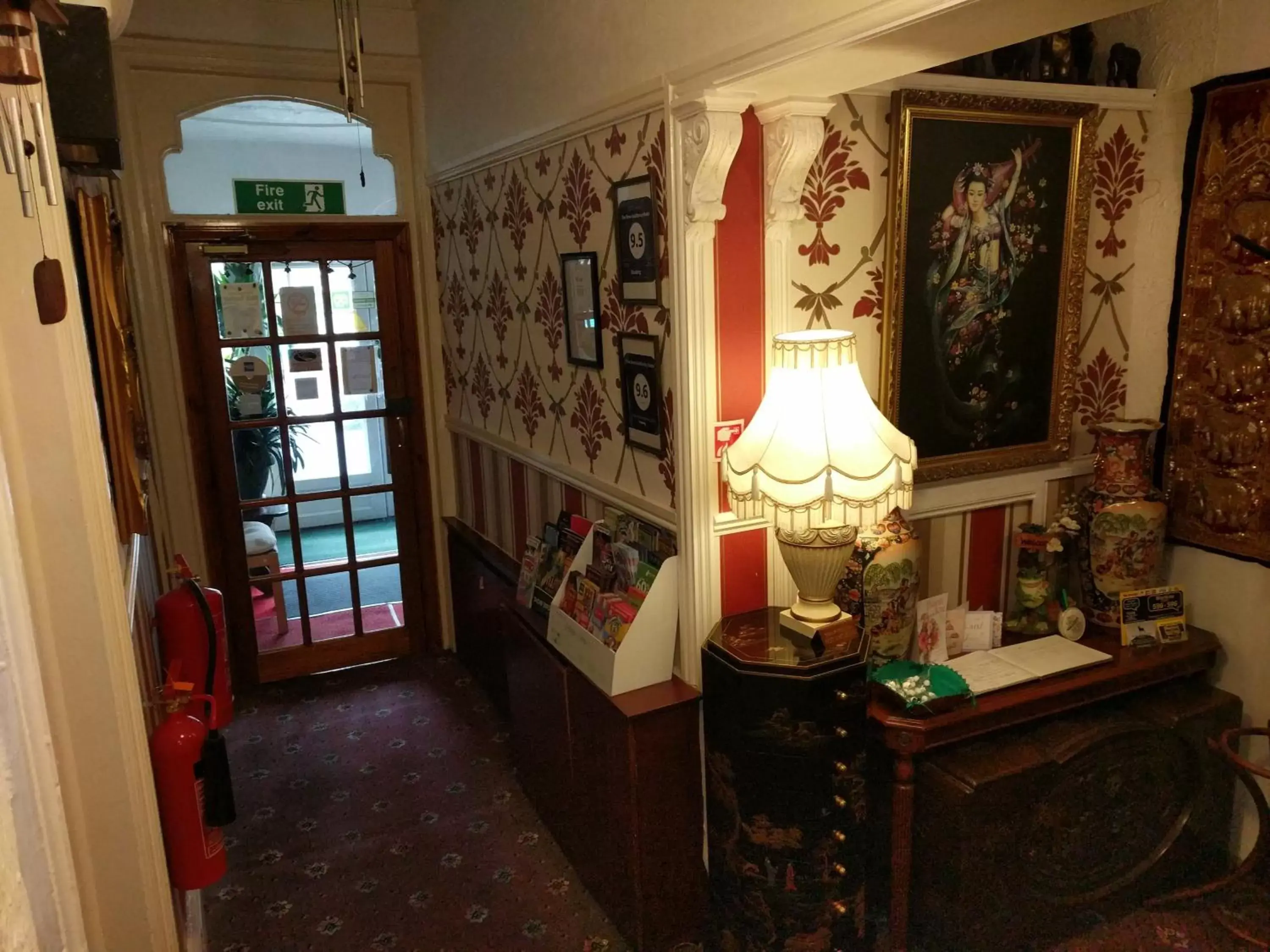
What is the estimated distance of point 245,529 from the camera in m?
3.85

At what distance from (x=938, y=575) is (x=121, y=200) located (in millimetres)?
3090

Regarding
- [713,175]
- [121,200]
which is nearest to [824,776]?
[713,175]

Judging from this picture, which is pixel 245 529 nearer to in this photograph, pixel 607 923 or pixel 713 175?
pixel 607 923

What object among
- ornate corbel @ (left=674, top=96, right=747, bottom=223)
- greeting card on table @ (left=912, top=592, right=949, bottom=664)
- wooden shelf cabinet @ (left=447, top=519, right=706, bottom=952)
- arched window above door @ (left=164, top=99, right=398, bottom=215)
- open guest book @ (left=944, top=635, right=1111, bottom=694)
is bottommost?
wooden shelf cabinet @ (left=447, top=519, right=706, bottom=952)

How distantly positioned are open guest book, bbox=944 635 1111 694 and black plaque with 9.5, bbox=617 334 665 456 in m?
0.93

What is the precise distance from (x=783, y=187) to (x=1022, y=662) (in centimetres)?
131

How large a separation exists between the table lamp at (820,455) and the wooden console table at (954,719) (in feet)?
1.36

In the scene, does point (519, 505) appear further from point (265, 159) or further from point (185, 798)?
point (265, 159)

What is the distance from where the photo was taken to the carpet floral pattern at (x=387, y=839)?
2.45 meters

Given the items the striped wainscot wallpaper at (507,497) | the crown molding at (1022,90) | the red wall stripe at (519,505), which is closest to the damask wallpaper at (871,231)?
the crown molding at (1022,90)

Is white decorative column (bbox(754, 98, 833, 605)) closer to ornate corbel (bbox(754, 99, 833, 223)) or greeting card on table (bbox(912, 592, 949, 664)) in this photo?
ornate corbel (bbox(754, 99, 833, 223))

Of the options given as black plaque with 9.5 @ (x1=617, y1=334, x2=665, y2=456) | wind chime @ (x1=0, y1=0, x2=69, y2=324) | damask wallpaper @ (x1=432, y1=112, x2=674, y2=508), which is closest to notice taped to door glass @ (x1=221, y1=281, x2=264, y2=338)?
damask wallpaper @ (x1=432, y1=112, x2=674, y2=508)

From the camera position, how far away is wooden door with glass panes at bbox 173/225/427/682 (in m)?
3.66

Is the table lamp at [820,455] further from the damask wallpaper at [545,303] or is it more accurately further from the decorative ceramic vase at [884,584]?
the damask wallpaper at [545,303]
